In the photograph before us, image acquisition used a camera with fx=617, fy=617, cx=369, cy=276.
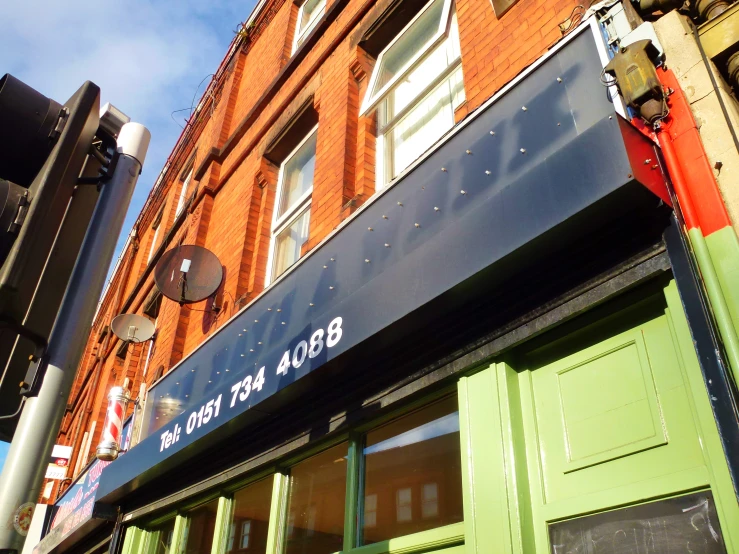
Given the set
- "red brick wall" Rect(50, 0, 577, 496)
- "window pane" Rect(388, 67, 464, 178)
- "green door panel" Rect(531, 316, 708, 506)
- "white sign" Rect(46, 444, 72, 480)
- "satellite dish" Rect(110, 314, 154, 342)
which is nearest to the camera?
"green door panel" Rect(531, 316, 708, 506)

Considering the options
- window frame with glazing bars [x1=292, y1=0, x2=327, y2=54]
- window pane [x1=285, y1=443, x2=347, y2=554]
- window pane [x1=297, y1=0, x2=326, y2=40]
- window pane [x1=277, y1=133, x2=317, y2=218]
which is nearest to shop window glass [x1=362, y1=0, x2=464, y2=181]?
window pane [x1=277, y1=133, x2=317, y2=218]

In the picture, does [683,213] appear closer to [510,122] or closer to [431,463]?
[510,122]

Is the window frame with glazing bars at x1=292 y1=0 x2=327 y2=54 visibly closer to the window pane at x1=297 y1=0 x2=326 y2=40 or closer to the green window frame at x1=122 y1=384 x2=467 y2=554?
the window pane at x1=297 y1=0 x2=326 y2=40

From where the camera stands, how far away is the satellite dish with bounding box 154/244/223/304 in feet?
22.6

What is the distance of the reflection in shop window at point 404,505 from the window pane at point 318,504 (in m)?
0.54

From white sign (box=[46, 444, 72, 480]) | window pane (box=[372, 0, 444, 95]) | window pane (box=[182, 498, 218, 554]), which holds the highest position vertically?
window pane (box=[372, 0, 444, 95])

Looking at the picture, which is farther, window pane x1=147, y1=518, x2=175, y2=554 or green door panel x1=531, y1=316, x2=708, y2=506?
window pane x1=147, y1=518, x2=175, y2=554

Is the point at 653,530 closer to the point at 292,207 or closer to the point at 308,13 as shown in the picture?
the point at 292,207

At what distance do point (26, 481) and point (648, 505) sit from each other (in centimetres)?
215

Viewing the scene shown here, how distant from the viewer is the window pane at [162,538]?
20.0 feet

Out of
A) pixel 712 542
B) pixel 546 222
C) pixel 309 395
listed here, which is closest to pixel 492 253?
pixel 546 222

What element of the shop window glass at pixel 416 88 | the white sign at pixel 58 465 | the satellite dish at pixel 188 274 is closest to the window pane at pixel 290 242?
the satellite dish at pixel 188 274

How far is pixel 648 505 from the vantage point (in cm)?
235

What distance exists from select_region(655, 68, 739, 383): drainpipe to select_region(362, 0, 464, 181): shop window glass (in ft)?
7.87
